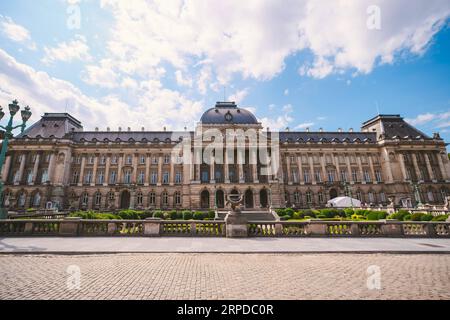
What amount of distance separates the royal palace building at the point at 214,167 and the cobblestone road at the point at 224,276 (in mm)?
32809

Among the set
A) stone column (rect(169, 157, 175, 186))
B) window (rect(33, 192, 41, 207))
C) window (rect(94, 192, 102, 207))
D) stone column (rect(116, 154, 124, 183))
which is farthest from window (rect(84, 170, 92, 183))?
stone column (rect(169, 157, 175, 186))

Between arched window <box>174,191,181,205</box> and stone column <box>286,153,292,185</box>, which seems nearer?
arched window <box>174,191,181,205</box>

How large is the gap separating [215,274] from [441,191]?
204 feet

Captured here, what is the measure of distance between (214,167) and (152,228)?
102 ft

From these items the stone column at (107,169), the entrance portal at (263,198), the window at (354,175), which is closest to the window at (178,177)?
the stone column at (107,169)

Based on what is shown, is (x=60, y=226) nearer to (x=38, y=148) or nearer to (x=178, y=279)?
(x=178, y=279)

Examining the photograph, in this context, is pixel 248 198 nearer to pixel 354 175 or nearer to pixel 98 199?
pixel 354 175

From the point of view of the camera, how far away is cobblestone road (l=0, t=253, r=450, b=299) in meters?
4.60

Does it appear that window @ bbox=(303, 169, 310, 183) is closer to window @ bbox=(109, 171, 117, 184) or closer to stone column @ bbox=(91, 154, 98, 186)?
window @ bbox=(109, 171, 117, 184)

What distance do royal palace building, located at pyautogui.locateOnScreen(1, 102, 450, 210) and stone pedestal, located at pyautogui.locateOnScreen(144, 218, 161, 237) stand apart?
90.3 ft

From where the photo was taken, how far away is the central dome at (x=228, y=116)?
45.4 meters

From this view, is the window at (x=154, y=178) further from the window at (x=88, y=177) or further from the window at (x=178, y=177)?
the window at (x=88, y=177)

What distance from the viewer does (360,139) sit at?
51.1 m

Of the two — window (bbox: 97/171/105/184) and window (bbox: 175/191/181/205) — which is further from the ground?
window (bbox: 97/171/105/184)
